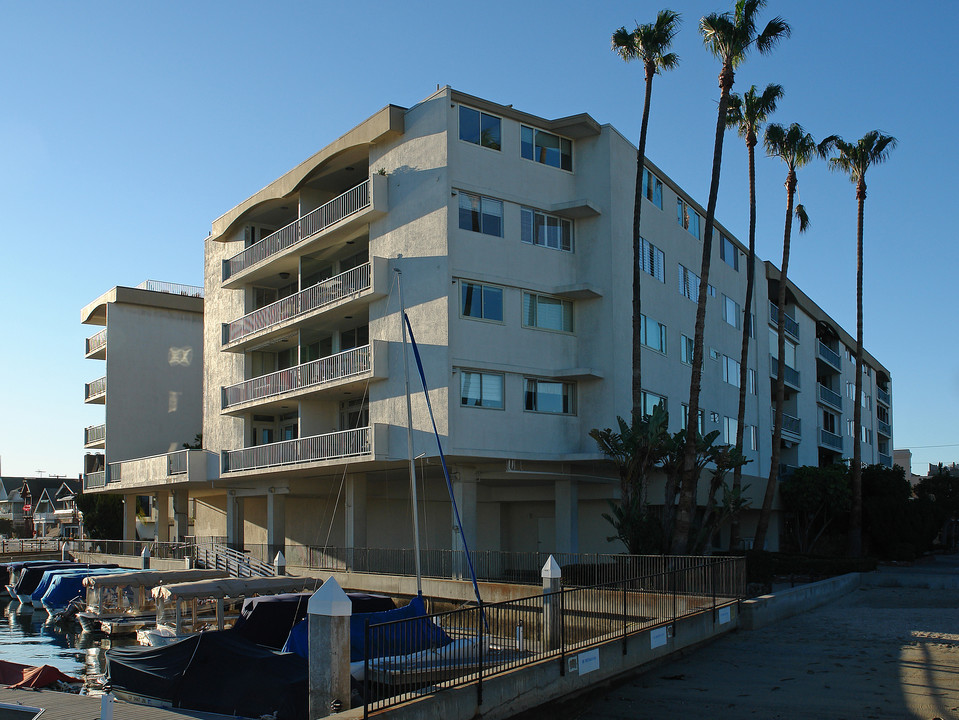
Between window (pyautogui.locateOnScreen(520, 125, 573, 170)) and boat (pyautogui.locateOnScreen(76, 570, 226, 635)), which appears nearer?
boat (pyautogui.locateOnScreen(76, 570, 226, 635))

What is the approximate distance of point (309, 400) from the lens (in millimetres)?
37938

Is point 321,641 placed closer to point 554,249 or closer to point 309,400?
point 554,249

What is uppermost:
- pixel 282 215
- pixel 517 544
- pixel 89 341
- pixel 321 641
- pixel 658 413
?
pixel 282 215

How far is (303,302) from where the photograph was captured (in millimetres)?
37312

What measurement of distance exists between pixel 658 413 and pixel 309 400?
15.8 m

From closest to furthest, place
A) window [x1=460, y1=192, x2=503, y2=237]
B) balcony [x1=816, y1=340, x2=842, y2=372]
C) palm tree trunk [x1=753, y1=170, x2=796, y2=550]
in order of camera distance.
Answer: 1. window [x1=460, y1=192, x2=503, y2=237]
2. palm tree trunk [x1=753, y1=170, x2=796, y2=550]
3. balcony [x1=816, y1=340, x2=842, y2=372]

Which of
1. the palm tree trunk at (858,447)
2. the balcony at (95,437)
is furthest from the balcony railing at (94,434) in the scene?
the palm tree trunk at (858,447)

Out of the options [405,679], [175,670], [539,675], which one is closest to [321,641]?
[405,679]

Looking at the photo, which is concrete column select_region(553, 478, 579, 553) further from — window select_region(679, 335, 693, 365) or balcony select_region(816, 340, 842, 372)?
balcony select_region(816, 340, 842, 372)

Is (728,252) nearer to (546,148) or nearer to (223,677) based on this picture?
(546,148)

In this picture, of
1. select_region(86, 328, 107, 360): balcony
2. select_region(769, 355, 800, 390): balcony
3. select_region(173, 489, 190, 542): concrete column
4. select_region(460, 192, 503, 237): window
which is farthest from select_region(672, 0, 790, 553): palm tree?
select_region(86, 328, 107, 360): balcony

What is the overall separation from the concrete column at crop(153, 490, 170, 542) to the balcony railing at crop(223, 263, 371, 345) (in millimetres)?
16582

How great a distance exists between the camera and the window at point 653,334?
117 feet

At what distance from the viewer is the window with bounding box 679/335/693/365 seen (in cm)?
Answer: 3919
